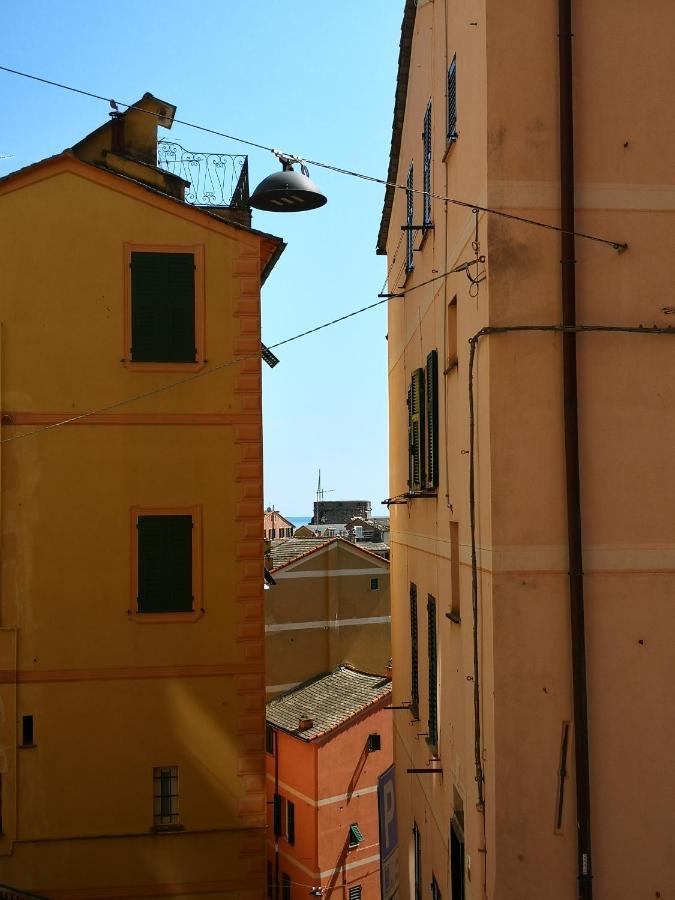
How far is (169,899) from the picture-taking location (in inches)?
555

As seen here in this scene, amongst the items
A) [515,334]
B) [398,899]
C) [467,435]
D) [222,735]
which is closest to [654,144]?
[515,334]

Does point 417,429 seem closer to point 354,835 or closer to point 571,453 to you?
point 571,453

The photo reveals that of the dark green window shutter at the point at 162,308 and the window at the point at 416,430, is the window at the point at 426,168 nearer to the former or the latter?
the window at the point at 416,430

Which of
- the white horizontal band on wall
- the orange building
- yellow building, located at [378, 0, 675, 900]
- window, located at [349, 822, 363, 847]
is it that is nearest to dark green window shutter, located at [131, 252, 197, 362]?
yellow building, located at [378, 0, 675, 900]

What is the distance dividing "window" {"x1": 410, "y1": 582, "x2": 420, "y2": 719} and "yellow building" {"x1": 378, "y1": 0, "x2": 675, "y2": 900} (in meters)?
5.81

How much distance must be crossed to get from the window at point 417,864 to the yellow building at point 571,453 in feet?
19.9

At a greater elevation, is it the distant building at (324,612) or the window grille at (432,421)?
the window grille at (432,421)

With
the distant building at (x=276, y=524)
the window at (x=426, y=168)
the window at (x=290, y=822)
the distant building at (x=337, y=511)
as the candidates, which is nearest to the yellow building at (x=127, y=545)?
the window at (x=426, y=168)

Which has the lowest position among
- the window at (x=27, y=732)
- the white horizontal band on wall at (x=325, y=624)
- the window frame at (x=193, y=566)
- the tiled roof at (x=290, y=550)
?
the white horizontal band on wall at (x=325, y=624)

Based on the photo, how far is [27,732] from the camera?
550 inches

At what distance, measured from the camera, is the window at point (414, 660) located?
16.2 metres

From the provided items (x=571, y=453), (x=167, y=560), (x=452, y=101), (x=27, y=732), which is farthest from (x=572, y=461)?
(x=27, y=732)

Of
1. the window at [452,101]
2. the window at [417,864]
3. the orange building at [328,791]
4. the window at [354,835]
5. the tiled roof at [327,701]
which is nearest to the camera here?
the window at [452,101]

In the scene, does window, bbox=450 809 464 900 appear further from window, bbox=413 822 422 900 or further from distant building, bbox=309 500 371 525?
distant building, bbox=309 500 371 525
